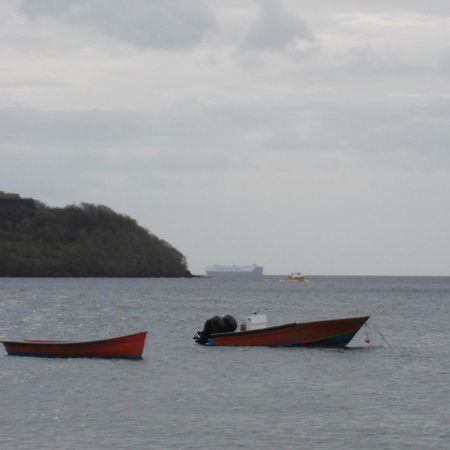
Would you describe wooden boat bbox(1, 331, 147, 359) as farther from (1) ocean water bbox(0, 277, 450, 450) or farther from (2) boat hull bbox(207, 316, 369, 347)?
(2) boat hull bbox(207, 316, 369, 347)

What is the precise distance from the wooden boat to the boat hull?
8395mm

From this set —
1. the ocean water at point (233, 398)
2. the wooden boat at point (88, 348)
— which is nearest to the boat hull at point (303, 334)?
the ocean water at point (233, 398)

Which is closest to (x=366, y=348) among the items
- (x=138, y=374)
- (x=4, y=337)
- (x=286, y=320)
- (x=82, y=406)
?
→ (x=138, y=374)

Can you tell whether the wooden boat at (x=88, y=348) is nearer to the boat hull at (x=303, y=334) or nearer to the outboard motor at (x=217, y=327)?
the boat hull at (x=303, y=334)

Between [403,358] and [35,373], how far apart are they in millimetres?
20318

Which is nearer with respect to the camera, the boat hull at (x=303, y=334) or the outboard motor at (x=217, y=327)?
the boat hull at (x=303, y=334)

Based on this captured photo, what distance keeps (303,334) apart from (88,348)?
41.9 feet

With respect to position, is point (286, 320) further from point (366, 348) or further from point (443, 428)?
point (443, 428)

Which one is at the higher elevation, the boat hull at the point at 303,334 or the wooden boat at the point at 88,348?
the boat hull at the point at 303,334

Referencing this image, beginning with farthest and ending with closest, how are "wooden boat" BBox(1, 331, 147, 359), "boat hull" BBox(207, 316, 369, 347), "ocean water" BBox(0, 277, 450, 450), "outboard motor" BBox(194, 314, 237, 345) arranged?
"outboard motor" BBox(194, 314, 237, 345), "boat hull" BBox(207, 316, 369, 347), "wooden boat" BBox(1, 331, 147, 359), "ocean water" BBox(0, 277, 450, 450)

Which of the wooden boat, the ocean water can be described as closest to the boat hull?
the ocean water

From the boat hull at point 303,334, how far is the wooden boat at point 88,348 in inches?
331

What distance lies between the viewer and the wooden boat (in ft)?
182

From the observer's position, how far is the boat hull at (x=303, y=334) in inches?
2462
